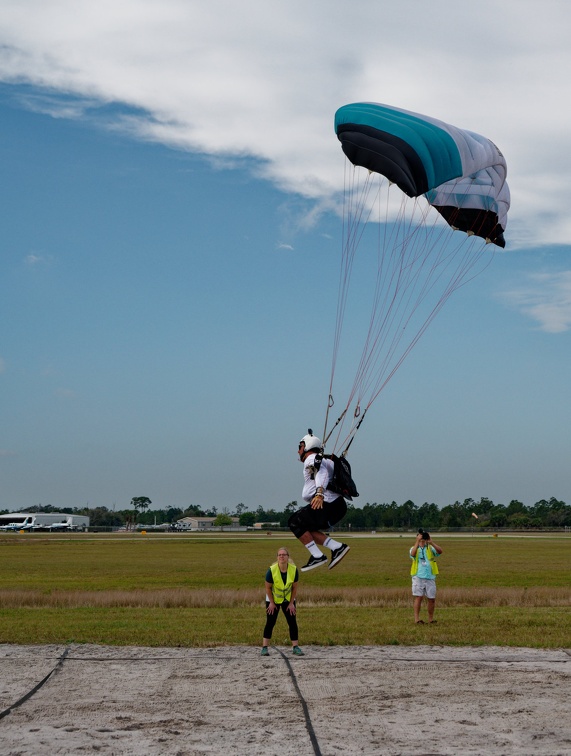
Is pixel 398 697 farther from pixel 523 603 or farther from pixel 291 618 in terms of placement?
pixel 523 603

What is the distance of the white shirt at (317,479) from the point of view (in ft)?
39.0

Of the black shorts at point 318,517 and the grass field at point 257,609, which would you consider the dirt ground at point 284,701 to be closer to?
the grass field at point 257,609

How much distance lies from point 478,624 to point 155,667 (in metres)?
7.94

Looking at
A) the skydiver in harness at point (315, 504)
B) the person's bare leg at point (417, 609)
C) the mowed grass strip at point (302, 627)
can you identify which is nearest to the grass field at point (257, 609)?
the mowed grass strip at point (302, 627)

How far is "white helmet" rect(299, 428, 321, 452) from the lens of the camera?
12117 millimetres

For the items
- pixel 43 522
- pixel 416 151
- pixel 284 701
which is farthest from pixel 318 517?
pixel 43 522

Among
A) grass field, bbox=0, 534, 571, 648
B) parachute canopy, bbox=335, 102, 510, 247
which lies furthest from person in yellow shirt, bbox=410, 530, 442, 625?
parachute canopy, bbox=335, 102, 510, 247

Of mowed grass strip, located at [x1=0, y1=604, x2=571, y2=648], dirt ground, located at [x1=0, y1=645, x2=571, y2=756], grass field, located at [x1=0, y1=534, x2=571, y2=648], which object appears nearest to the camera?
dirt ground, located at [x1=0, y1=645, x2=571, y2=756]

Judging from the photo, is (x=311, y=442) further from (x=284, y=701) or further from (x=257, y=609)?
(x=257, y=609)

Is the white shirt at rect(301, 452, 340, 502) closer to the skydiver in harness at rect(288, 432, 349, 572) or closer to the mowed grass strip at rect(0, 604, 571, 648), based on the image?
the skydiver in harness at rect(288, 432, 349, 572)

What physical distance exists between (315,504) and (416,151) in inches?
242

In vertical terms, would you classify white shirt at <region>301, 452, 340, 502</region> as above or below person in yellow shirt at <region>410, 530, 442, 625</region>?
above

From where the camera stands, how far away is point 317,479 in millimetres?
11898

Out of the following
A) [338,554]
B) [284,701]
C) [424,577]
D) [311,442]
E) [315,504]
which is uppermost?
[311,442]
